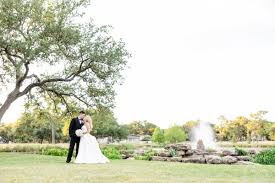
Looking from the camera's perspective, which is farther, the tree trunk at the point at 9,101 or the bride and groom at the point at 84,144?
the tree trunk at the point at 9,101

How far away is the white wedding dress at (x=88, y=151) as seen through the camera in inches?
775

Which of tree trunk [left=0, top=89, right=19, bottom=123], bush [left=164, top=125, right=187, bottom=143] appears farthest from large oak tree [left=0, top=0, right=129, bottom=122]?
bush [left=164, top=125, right=187, bottom=143]

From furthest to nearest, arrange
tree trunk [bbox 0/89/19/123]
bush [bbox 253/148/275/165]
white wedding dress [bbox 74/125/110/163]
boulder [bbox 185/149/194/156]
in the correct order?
tree trunk [bbox 0/89/19/123], boulder [bbox 185/149/194/156], bush [bbox 253/148/275/165], white wedding dress [bbox 74/125/110/163]

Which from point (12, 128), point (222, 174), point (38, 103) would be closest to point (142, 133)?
point (12, 128)

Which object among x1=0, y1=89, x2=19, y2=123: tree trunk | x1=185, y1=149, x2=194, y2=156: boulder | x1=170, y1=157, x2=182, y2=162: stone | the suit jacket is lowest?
x1=170, y1=157, x2=182, y2=162: stone

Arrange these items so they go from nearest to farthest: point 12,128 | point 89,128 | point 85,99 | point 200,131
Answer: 1. point 89,128
2. point 85,99
3. point 200,131
4. point 12,128

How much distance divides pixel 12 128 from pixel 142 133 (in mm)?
52718

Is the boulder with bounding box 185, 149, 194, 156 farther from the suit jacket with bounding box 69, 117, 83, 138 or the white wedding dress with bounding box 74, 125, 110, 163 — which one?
the suit jacket with bounding box 69, 117, 83, 138

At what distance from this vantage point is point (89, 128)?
20.1 m

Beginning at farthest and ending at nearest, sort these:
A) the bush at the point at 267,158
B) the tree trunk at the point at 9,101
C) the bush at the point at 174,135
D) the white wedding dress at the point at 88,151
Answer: the bush at the point at 174,135 → the tree trunk at the point at 9,101 → the bush at the point at 267,158 → the white wedding dress at the point at 88,151

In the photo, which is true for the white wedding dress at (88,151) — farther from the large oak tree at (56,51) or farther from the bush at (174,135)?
the bush at (174,135)

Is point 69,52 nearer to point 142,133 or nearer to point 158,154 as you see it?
point 158,154

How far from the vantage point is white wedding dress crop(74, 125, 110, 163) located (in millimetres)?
19688

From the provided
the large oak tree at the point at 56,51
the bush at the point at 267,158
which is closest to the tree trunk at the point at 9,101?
the large oak tree at the point at 56,51
